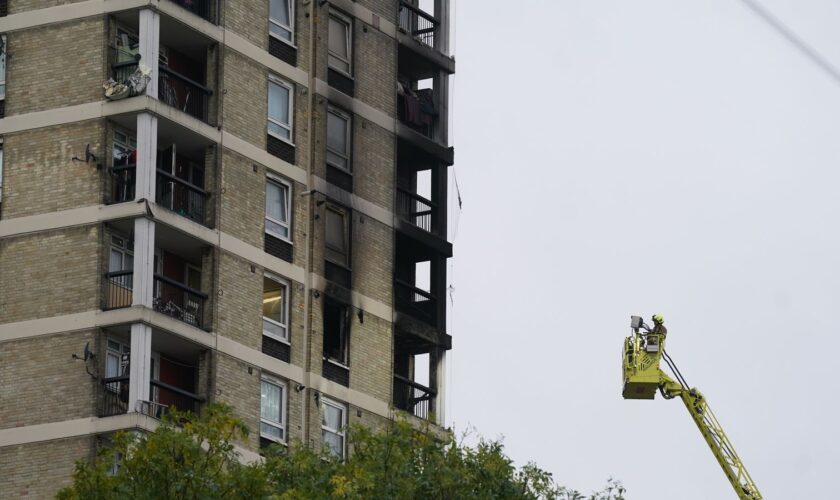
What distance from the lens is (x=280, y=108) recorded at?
3551 inches

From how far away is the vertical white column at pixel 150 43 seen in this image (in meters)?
84.4

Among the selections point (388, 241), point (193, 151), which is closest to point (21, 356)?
point (193, 151)

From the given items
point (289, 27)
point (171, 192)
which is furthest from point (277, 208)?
point (289, 27)

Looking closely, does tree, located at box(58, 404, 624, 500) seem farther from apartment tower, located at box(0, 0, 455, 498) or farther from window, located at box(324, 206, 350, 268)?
window, located at box(324, 206, 350, 268)

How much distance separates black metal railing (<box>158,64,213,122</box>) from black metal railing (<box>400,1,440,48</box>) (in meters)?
Answer: 11.2

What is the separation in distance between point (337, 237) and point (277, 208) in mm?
2700

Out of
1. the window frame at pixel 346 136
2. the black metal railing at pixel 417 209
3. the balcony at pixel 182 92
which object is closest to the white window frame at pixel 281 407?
the window frame at pixel 346 136

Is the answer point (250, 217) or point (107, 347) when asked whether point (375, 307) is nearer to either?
point (250, 217)

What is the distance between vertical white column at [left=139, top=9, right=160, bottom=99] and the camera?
84375 mm

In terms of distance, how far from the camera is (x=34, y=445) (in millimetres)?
81125

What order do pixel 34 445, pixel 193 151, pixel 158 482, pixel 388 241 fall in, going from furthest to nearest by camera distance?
pixel 388 241 → pixel 193 151 → pixel 34 445 → pixel 158 482

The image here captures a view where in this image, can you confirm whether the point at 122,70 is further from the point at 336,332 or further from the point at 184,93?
the point at 336,332

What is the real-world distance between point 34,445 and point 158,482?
14394 millimetres

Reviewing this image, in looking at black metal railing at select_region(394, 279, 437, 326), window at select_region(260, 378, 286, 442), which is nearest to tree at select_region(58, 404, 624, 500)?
window at select_region(260, 378, 286, 442)
